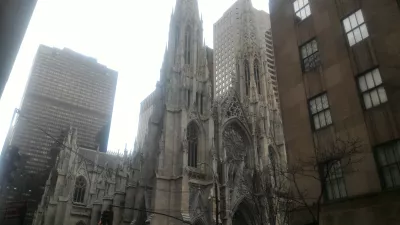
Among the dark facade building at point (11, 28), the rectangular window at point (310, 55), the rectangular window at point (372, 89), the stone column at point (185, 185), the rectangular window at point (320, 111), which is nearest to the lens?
the dark facade building at point (11, 28)

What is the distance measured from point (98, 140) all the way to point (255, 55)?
69885mm

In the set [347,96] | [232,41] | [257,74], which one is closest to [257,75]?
[257,74]

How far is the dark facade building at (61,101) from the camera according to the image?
8994 centimetres

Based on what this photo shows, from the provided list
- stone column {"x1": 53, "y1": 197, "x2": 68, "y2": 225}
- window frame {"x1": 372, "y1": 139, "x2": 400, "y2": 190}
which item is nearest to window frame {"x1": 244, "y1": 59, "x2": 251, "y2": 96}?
stone column {"x1": 53, "y1": 197, "x2": 68, "y2": 225}

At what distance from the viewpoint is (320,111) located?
15.6 m

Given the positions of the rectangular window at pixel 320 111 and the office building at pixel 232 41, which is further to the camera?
the office building at pixel 232 41

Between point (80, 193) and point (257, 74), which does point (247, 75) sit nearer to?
point (257, 74)

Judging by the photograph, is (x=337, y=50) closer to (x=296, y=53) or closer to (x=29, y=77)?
(x=296, y=53)

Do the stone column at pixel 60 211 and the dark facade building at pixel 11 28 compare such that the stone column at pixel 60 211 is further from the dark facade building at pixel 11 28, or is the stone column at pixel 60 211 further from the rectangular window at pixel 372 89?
the dark facade building at pixel 11 28

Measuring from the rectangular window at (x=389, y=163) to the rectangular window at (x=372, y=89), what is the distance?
76.6 inches

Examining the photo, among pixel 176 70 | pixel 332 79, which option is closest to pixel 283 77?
pixel 332 79

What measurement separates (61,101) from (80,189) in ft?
193

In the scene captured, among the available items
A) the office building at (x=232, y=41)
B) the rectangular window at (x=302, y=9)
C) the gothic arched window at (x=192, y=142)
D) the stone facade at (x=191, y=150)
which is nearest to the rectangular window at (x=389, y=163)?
the rectangular window at (x=302, y=9)

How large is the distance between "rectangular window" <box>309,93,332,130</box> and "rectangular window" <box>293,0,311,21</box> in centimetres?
508
